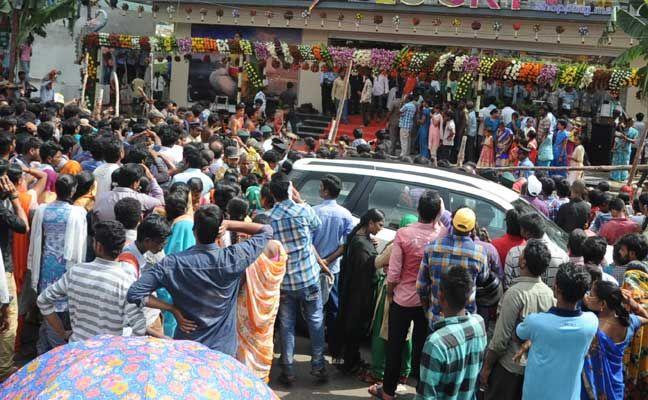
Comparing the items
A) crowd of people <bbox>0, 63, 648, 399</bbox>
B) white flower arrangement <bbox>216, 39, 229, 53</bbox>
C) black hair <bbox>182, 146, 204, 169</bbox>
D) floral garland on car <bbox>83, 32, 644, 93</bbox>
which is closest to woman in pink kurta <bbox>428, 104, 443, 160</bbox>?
floral garland on car <bbox>83, 32, 644, 93</bbox>

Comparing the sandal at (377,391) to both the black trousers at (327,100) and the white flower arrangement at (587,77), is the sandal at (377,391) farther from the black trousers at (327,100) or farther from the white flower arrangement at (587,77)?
the black trousers at (327,100)

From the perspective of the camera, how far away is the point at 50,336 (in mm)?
5801

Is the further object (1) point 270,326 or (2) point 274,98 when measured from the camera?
(2) point 274,98

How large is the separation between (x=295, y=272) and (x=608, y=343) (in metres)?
2.56

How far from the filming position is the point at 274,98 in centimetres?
2605

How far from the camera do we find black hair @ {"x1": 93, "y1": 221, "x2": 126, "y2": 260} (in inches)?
198

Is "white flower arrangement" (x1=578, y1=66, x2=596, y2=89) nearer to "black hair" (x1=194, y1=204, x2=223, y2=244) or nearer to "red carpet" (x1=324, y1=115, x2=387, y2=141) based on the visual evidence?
"red carpet" (x1=324, y1=115, x2=387, y2=141)

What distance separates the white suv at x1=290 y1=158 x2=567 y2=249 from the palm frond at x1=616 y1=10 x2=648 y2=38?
11081 mm

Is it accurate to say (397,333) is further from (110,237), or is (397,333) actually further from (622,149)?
(622,149)

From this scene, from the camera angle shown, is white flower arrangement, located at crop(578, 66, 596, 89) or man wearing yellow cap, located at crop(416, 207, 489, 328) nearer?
man wearing yellow cap, located at crop(416, 207, 489, 328)

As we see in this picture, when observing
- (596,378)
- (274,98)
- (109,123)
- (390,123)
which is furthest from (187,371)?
(274,98)

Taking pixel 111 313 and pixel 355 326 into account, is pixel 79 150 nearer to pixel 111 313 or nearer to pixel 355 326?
pixel 355 326

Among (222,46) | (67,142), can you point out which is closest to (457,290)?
(67,142)

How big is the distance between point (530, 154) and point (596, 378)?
12064 mm
